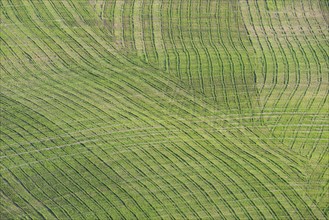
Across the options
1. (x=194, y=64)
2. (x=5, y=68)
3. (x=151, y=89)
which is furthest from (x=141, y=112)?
(x=5, y=68)

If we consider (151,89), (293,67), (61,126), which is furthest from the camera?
(293,67)

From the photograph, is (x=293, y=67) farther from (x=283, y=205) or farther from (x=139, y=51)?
(x=283, y=205)

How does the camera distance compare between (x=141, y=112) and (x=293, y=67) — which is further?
(x=293, y=67)

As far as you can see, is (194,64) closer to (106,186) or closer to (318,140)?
(318,140)

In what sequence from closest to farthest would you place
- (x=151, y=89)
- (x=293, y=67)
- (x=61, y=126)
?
(x=61, y=126), (x=151, y=89), (x=293, y=67)

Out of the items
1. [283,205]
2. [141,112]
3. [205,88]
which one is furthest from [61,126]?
[283,205]

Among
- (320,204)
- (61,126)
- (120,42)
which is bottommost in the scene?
(320,204)

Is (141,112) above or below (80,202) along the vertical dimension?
above
